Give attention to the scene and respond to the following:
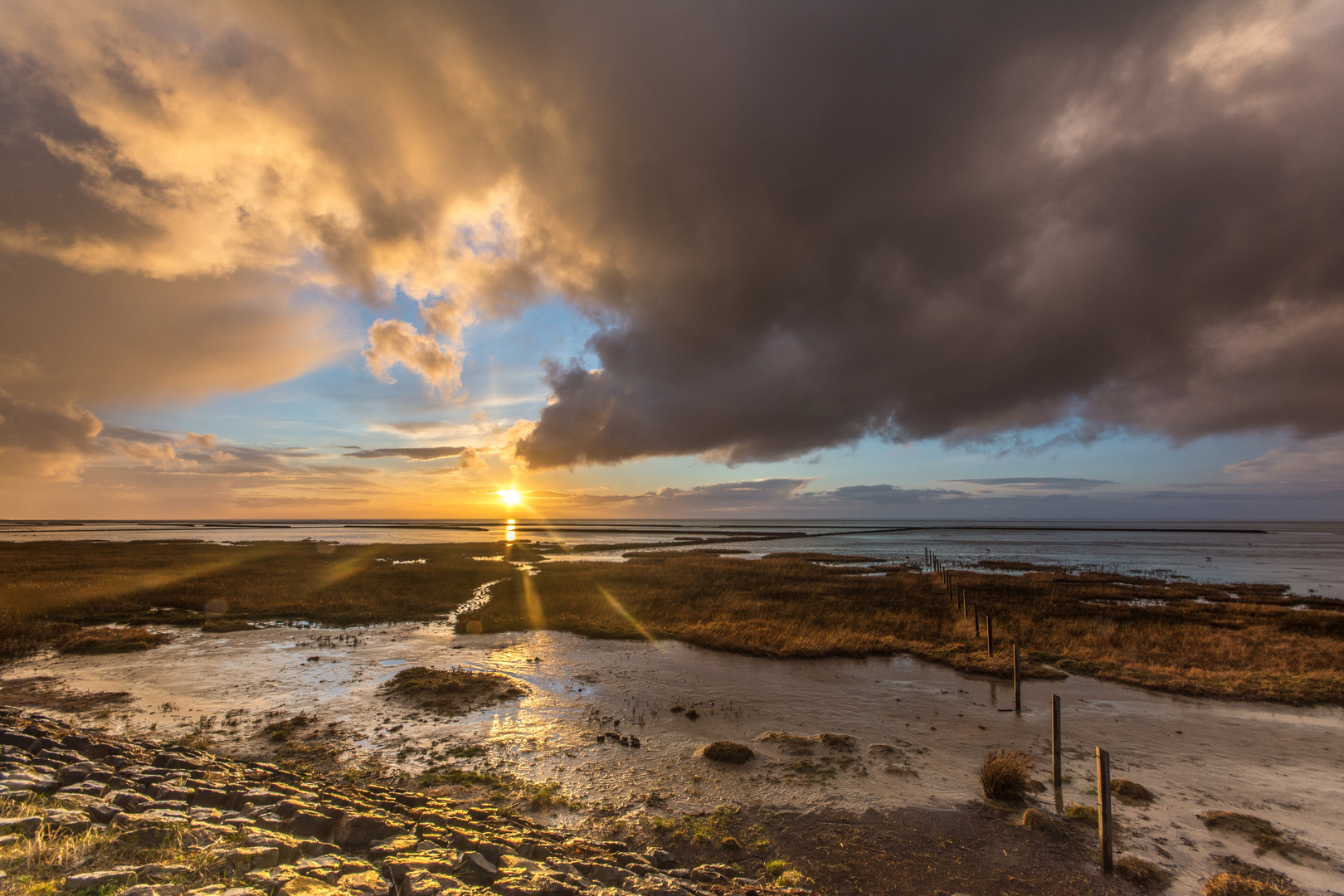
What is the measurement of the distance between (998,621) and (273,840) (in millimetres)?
30507

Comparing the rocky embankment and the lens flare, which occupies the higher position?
the rocky embankment

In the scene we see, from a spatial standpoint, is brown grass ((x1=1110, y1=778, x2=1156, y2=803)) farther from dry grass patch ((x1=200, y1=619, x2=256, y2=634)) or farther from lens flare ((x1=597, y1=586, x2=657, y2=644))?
dry grass patch ((x1=200, y1=619, x2=256, y2=634))

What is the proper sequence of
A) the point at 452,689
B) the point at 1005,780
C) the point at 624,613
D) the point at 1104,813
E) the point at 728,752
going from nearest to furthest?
1. the point at 1104,813
2. the point at 1005,780
3. the point at 728,752
4. the point at 452,689
5. the point at 624,613

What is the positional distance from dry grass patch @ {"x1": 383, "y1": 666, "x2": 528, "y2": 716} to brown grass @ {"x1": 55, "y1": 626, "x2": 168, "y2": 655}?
13346mm

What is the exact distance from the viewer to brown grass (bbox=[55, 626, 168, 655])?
70.8 ft

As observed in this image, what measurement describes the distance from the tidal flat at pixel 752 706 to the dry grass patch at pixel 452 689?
Answer: 19.7 inches

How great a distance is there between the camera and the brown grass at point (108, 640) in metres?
21.6

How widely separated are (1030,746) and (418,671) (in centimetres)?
1824

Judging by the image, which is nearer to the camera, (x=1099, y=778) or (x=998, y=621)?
(x=1099, y=778)

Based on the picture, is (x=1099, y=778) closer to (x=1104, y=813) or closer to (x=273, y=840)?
(x=1104, y=813)

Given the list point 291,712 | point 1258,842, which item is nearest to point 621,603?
point 291,712

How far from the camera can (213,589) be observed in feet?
125

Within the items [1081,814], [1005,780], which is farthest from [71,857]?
[1081,814]

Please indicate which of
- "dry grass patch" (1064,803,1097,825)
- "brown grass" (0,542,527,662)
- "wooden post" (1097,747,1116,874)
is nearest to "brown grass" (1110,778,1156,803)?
"dry grass patch" (1064,803,1097,825)
